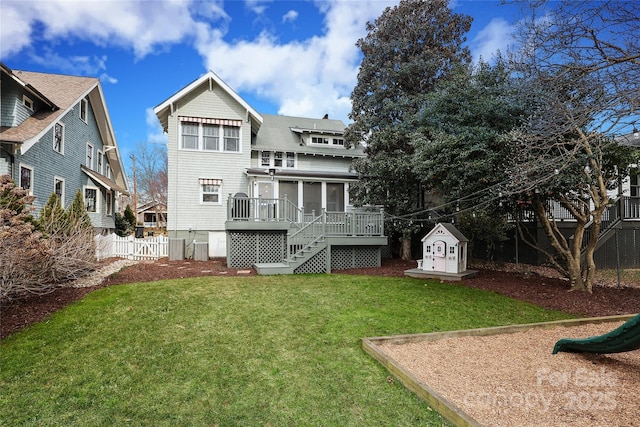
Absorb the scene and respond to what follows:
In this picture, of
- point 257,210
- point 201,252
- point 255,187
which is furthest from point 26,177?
point 257,210

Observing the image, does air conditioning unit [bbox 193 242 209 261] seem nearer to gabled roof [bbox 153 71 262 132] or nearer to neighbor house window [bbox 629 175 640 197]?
gabled roof [bbox 153 71 262 132]

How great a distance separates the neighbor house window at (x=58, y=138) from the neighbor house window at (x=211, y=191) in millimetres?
6572

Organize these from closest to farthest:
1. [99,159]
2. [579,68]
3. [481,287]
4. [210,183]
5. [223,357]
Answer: [223,357] < [579,68] < [481,287] < [210,183] < [99,159]

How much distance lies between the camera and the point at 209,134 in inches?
666

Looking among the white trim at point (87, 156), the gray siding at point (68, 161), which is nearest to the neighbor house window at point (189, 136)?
the gray siding at point (68, 161)

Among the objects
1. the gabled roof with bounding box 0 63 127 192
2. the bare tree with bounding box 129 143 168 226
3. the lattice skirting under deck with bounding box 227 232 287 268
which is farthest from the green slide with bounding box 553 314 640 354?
the bare tree with bounding box 129 143 168 226

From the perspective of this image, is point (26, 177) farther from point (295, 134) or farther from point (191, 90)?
point (295, 134)

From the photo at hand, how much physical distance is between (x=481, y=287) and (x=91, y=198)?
20117 mm

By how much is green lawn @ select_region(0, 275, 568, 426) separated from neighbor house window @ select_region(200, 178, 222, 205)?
347 inches

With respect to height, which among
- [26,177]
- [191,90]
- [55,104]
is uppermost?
[191,90]

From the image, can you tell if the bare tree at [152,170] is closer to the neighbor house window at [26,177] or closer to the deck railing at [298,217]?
the neighbor house window at [26,177]

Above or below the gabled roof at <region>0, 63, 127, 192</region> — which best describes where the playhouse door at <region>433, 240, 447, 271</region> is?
below

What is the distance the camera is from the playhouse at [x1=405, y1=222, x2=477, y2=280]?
35.2ft

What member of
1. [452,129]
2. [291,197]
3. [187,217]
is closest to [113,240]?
[187,217]
